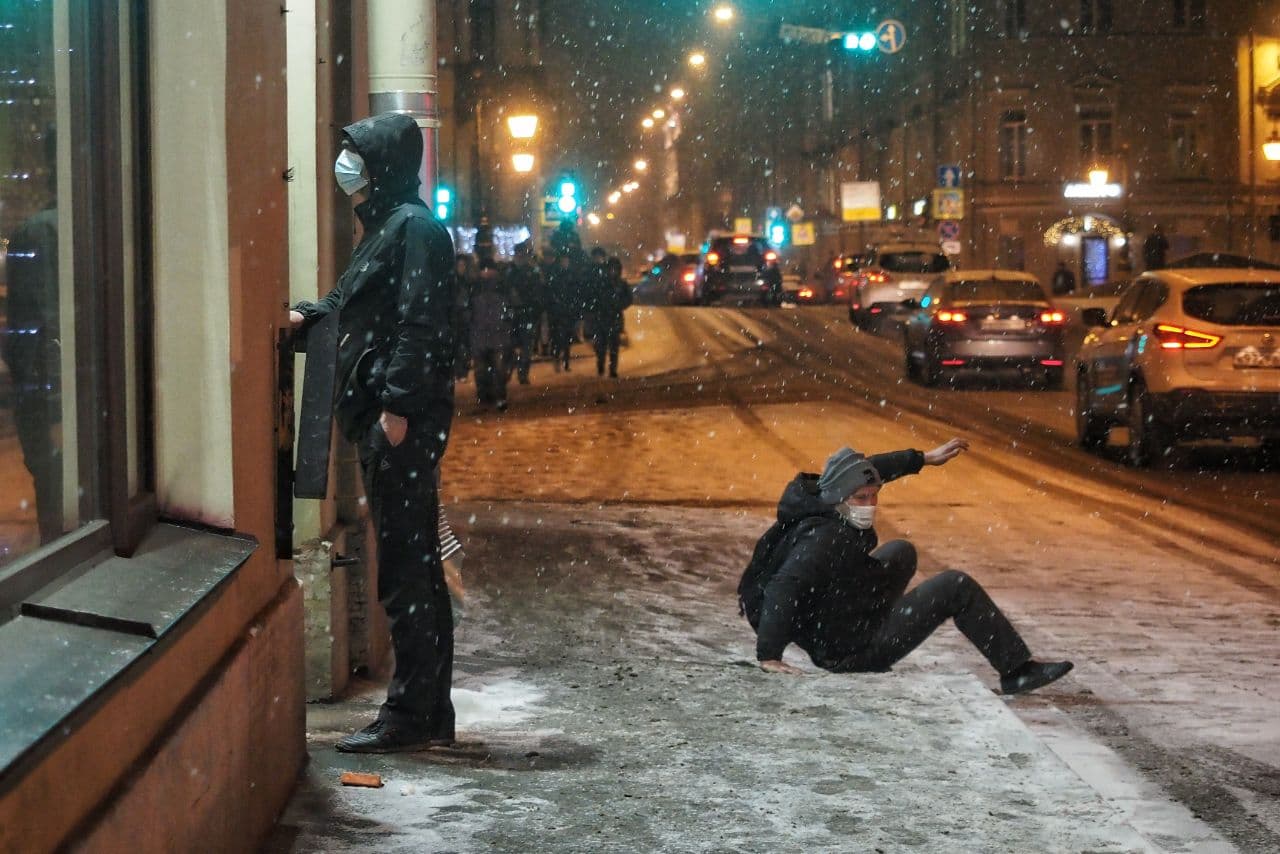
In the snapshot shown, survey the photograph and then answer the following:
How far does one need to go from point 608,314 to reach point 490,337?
524 centimetres

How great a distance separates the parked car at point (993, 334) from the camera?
25.5 meters

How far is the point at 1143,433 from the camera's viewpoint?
1599 cm

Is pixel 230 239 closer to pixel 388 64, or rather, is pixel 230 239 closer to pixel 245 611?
pixel 245 611

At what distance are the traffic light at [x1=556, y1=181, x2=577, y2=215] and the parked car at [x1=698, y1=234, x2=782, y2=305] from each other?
1424cm

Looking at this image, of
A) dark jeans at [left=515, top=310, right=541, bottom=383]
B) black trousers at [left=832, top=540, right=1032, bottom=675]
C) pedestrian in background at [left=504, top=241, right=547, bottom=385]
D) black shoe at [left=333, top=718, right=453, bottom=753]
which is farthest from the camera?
dark jeans at [left=515, top=310, right=541, bottom=383]

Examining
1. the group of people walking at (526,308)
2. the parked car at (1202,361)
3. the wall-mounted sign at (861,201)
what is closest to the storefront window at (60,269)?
the parked car at (1202,361)

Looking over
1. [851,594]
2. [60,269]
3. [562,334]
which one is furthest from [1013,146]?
[60,269]

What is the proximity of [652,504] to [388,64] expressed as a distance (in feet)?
20.5

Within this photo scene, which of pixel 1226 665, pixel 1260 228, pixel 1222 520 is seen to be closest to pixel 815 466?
pixel 1222 520

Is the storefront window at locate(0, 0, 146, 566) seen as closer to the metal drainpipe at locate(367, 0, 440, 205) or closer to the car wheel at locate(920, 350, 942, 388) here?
the metal drainpipe at locate(367, 0, 440, 205)

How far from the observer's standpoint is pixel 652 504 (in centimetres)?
1312

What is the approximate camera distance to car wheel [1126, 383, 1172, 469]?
15.8 metres

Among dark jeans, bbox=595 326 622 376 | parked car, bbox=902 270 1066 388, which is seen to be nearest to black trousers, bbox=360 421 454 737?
parked car, bbox=902 270 1066 388

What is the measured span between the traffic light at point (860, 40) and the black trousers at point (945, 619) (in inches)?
926
